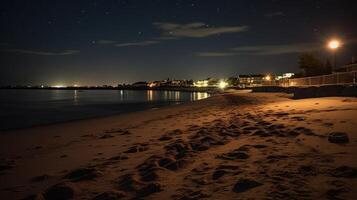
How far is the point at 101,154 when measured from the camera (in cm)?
705

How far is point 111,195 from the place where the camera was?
4.20 metres

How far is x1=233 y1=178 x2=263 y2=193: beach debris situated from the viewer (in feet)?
12.8

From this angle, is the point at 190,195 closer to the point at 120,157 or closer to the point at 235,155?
the point at 235,155

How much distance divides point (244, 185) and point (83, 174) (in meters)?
2.88

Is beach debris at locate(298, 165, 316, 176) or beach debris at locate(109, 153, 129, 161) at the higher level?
beach debris at locate(298, 165, 316, 176)

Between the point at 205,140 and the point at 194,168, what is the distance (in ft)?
7.37

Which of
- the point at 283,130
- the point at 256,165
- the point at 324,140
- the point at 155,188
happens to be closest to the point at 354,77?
the point at 283,130

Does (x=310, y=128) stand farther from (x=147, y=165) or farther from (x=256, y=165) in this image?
(x=147, y=165)

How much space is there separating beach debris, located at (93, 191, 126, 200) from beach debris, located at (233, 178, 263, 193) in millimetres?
1549

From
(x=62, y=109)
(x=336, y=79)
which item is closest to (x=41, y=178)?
(x=336, y=79)


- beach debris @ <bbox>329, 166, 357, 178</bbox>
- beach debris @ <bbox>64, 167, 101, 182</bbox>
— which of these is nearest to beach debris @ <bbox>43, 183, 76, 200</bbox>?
beach debris @ <bbox>64, 167, 101, 182</bbox>

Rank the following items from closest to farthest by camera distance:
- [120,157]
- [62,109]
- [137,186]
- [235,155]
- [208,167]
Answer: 1. [137,186]
2. [208,167]
3. [235,155]
4. [120,157]
5. [62,109]

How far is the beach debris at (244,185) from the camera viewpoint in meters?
3.92

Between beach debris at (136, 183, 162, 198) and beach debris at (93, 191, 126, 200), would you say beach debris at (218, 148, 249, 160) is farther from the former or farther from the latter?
beach debris at (93, 191, 126, 200)
